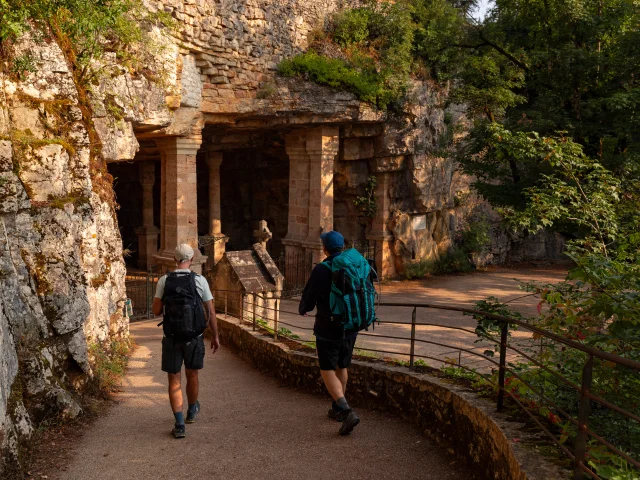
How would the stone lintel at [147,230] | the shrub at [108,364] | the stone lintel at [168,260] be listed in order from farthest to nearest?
the stone lintel at [147,230] → the stone lintel at [168,260] → the shrub at [108,364]

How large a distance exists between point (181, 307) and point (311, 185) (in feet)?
40.6

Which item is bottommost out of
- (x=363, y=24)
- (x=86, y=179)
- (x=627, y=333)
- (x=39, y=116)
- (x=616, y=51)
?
(x=627, y=333)

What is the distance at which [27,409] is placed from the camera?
5.15 m

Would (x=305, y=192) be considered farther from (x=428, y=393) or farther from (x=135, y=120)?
(x=428, y=393)

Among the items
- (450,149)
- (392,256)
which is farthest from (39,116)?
(450,149)

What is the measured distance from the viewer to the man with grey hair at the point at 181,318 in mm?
4918

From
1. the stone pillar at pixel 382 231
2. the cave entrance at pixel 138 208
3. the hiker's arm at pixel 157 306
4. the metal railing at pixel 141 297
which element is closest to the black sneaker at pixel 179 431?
the hiker's arm at pixel 157 306

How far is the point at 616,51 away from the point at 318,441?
10.9m

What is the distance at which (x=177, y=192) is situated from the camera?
46.8 feet

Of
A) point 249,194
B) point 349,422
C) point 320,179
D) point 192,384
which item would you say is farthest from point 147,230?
point 349,422

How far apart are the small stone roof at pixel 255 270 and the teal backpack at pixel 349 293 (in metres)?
5.82

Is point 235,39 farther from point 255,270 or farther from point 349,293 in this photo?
point 349,293

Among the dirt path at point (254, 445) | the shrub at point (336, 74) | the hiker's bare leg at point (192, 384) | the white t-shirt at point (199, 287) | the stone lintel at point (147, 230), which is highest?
the shrub at point (336, 74)

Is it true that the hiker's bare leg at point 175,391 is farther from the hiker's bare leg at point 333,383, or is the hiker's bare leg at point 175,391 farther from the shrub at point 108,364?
the shrub at point 108,364
